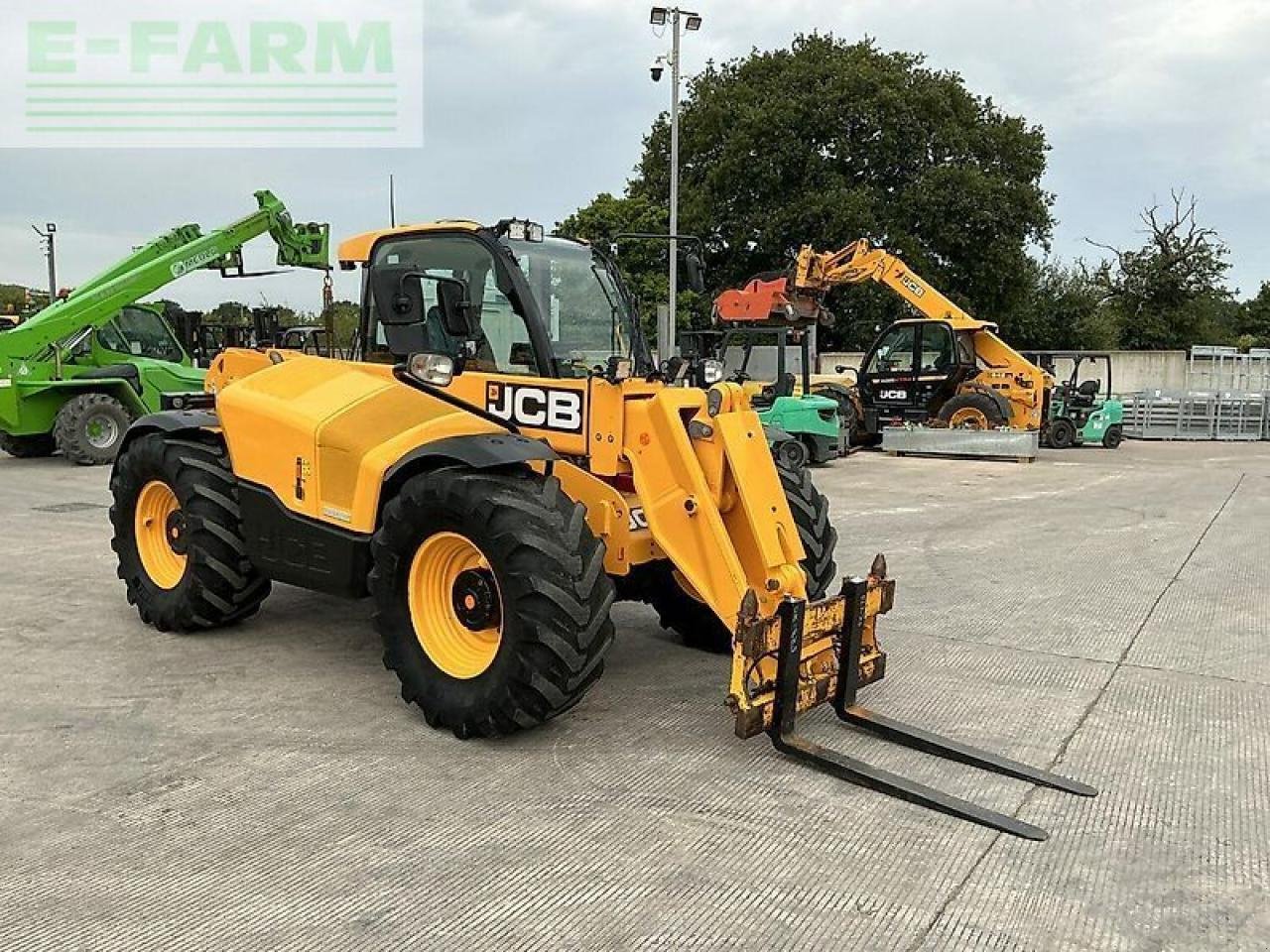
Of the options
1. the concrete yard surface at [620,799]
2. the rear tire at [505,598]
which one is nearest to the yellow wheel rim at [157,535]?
the concrete yard surface at [620,799]

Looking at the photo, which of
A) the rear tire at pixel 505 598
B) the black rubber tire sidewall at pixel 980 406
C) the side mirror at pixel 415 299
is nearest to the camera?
the rear tire at pixel 505 598

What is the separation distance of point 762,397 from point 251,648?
32.2ft

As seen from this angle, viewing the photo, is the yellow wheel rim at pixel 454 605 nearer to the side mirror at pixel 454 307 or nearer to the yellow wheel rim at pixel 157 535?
the side mirror at pixel 454 307

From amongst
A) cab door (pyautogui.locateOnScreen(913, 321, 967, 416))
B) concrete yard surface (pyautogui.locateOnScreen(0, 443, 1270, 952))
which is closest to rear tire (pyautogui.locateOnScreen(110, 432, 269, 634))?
concrete yard surface (pyautogui.locateOnScreen(0, 443, 1270, 952))

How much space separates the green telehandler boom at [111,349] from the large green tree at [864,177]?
680 inches

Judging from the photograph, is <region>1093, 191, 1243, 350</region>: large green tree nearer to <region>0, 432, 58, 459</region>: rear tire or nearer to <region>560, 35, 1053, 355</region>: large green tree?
<region>560, 35, 1053, 355</region>: large green tree

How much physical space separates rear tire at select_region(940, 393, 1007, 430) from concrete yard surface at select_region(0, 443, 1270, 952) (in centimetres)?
1060

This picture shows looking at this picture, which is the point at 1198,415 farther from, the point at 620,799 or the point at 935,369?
the point at 620,799

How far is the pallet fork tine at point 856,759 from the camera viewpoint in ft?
12.4

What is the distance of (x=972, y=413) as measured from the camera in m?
17.2

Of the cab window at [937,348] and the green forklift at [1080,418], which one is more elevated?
→ the cab window at [937,348]

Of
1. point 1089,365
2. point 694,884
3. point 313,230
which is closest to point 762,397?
point 313,230

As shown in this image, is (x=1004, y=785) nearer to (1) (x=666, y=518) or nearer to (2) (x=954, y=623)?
(1) (x=666, y=518)

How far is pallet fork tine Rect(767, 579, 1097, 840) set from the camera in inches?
148
